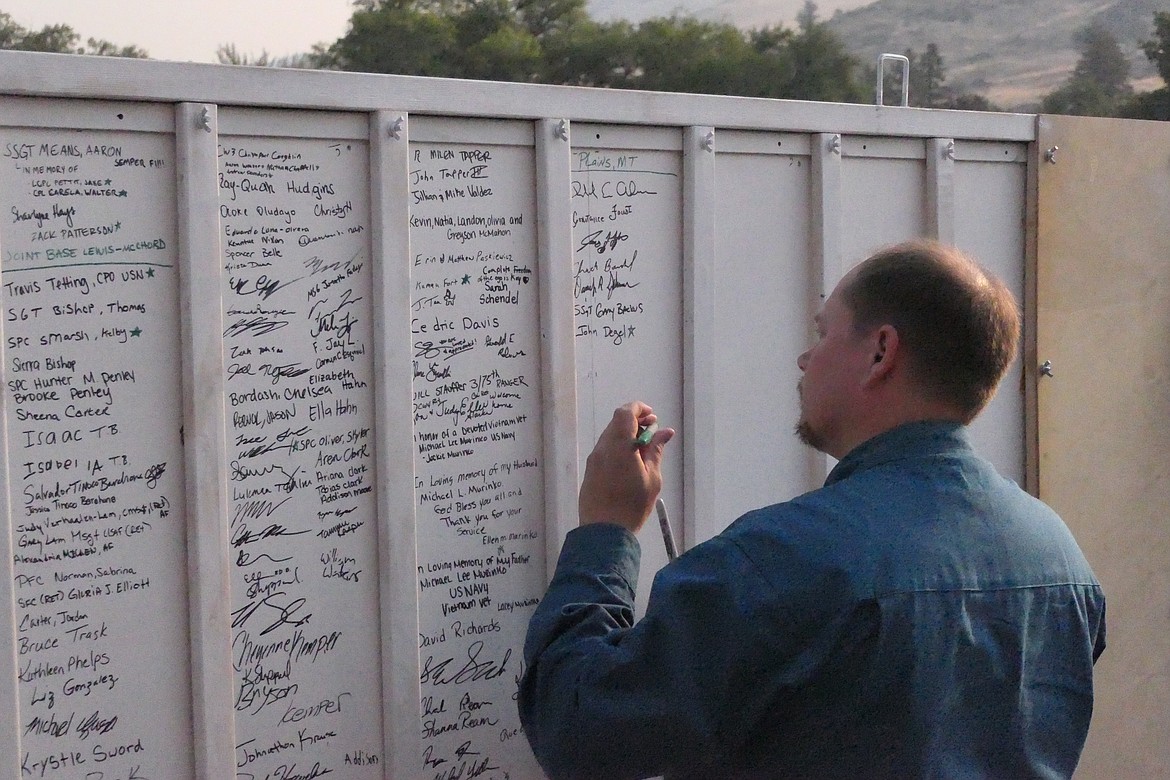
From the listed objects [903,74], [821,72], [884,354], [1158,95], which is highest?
[821,72]

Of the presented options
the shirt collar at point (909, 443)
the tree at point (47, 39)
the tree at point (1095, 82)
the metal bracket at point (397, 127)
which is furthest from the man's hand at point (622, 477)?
the tree at point (1095, 82)

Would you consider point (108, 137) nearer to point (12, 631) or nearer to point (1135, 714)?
point (12, 631)

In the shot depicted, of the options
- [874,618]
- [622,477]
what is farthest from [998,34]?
[874,618]

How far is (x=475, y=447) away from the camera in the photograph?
125 inches

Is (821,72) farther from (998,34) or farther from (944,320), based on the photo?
(944,320)

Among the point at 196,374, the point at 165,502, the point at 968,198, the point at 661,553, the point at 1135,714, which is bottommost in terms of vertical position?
the point at 1135,714

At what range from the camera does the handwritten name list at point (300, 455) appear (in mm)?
2818

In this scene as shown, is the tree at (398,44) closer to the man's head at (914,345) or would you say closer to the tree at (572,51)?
the tree at (572,51)

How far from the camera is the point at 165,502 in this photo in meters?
2.73

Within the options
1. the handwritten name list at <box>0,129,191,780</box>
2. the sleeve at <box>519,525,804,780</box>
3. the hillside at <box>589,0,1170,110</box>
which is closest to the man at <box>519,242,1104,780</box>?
the sleeve at <box>519,525,804,780</box>

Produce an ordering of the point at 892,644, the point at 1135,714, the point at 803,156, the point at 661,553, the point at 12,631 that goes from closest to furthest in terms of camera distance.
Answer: the point at 892,644
the point at 12,631
the point at 661,553
the point at 803,156
the point at 1135,714

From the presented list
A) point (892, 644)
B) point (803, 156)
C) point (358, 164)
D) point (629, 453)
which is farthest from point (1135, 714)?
point (358, 164)

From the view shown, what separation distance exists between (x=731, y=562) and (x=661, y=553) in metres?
1.52

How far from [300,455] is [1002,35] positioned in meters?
66.6
